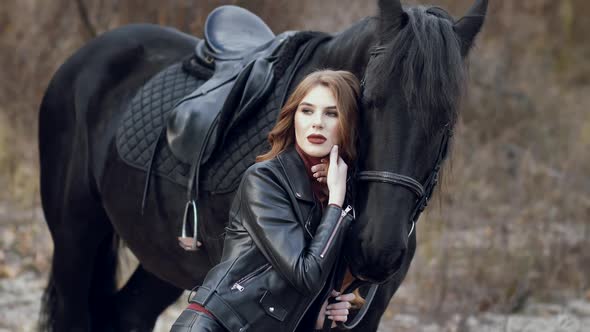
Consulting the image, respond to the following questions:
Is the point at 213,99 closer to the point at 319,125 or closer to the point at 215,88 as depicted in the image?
the point at 215,88

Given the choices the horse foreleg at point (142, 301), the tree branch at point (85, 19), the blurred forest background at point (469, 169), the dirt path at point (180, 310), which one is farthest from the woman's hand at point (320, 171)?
the tree branch at point (85, 19)

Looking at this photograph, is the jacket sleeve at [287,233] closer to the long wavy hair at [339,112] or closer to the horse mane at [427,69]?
the long wavy hair at [339,112]

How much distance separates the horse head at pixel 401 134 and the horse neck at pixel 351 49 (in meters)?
0.38

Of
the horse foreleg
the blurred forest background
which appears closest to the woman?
the horse foreleg

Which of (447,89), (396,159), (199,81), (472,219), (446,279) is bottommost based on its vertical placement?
(472,219)

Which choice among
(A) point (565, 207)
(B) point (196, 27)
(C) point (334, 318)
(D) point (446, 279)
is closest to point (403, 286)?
(D) point (446, 279)

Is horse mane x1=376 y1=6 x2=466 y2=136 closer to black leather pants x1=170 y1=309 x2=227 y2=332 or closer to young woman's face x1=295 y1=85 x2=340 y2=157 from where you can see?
young woman's face x1=295 y1=85 x2=340 y2=157

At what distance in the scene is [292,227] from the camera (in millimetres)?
2328

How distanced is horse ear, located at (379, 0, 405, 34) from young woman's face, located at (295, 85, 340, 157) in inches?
11.8

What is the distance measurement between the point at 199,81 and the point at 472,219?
4263 millimetres

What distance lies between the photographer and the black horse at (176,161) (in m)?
2.40

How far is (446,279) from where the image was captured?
5848 mm

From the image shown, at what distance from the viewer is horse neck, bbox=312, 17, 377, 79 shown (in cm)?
291

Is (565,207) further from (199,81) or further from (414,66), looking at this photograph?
(414,66)
